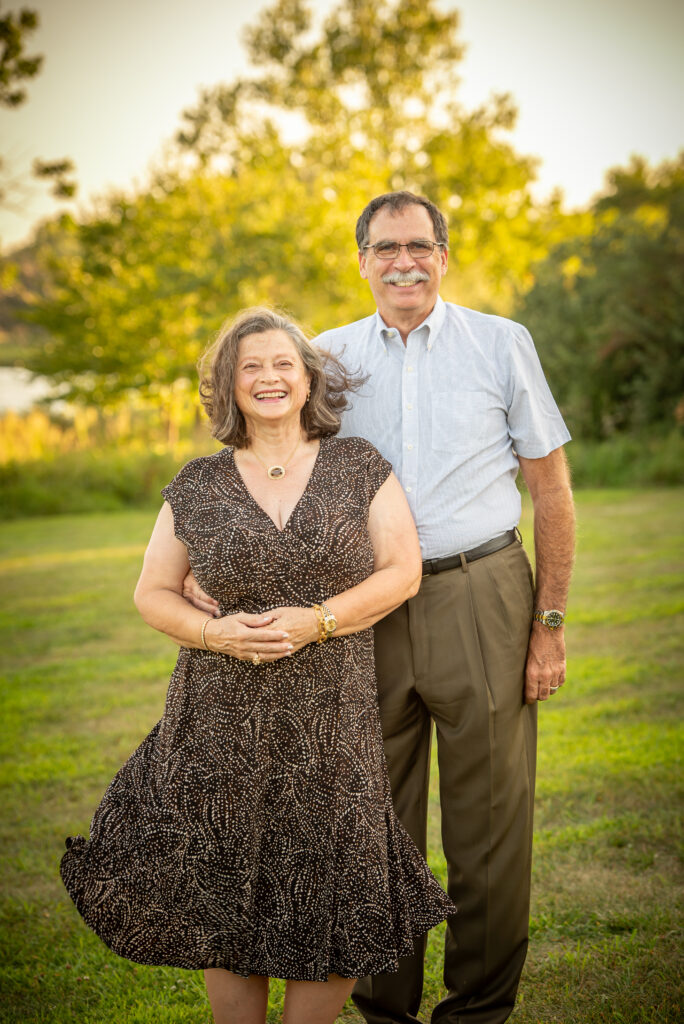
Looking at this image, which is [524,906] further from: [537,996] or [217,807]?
[217,807]

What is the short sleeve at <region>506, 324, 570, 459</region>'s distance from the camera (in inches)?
108

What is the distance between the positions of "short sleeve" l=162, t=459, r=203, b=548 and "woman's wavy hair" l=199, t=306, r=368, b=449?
→ 0.18 meters

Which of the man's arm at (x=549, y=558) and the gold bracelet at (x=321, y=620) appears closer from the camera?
the gold bracelet at (x=321, y=620)

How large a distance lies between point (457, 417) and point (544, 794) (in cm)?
265

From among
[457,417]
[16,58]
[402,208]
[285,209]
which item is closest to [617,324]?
[285,209]

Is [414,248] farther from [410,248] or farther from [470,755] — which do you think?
[470,755]

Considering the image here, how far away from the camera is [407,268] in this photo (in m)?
→ 2.77

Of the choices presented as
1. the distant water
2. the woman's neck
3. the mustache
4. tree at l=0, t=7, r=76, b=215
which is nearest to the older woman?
the woman's neck

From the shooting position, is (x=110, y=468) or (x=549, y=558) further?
(x=110, y=468)

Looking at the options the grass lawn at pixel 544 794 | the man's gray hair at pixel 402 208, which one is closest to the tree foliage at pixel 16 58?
the grass lawn at pixel 544 794

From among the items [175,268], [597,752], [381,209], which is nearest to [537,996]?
[597,752]

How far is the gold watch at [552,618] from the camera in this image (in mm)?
2834

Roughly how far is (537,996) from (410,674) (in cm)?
130

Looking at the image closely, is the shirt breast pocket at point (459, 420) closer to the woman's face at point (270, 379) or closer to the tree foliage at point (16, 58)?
the woman's face at point (270, 379)
